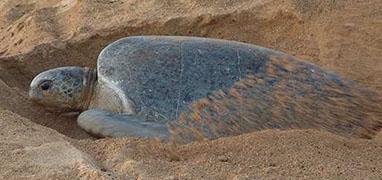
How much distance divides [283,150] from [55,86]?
1.44m

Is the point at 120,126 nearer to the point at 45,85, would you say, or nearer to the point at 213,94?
the point at 213,94

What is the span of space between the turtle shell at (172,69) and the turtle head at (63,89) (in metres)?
0.21

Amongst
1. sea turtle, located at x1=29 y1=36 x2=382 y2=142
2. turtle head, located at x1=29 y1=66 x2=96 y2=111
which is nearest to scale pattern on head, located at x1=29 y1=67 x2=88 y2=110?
turtle head, located at x1=29 y1=66 x2=96 y2=111

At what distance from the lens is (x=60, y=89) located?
11.0 feet

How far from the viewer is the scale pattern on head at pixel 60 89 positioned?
333 cm

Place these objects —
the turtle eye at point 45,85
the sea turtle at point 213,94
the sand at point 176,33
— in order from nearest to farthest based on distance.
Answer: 1. the sand at point 176,33
2. the sea turtle at point 213,94
3. the turtle eye at point 45,85

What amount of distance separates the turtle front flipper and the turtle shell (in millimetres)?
96

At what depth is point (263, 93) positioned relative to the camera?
2.97 meters

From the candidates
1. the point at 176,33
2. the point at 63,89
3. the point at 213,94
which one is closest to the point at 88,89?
the point at 63,89

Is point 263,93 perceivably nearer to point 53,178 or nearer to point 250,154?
point 250,154

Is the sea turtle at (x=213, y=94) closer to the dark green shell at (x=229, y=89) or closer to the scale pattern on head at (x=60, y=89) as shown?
the dark green shell at (x=229, y=89)

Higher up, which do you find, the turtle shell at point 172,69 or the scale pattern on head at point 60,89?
the turtle shell at point 172,69

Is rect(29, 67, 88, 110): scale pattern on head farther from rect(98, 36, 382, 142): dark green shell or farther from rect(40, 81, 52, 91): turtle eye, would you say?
rect(98, 36, 382, 142): dark green shell

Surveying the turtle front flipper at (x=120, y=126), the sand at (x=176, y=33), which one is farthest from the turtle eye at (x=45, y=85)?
the turtle front flipper at (x=120, y=126)
